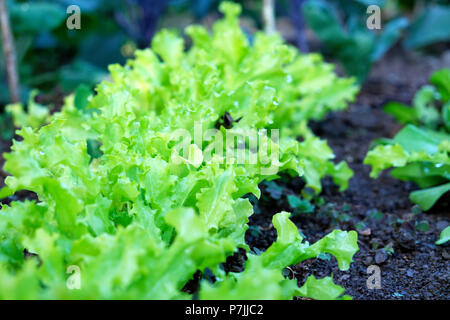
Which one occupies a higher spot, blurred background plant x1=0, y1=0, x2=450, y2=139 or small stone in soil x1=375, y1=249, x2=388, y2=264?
blurred background plant x1=0, y1=0, x2=450, y2=139

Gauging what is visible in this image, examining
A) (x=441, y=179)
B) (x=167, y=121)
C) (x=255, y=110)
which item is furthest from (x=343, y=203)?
(x=167, y=121)

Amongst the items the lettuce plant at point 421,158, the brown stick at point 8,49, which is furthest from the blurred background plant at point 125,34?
the lettuce plant at point 421,158

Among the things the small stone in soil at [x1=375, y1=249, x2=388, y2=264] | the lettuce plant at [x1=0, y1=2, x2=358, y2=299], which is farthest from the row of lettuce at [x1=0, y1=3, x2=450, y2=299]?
the small stone in soil at [x1=375, y1=249, x2=388, y2=264]

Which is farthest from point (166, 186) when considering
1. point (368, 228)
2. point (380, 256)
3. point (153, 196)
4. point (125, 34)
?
point (125, 34)

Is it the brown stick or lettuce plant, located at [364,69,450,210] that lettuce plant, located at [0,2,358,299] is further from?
the brown stick

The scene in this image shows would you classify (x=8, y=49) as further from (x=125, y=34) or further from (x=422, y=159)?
(x=422, y=159)

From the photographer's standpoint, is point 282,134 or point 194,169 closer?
point 194,169

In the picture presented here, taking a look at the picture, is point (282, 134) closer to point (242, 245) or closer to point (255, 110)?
point (255, 110)

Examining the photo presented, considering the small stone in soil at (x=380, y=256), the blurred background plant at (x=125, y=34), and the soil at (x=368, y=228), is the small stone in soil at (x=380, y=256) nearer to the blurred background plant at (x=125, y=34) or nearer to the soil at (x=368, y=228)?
the soil at (x=368, y=228)
